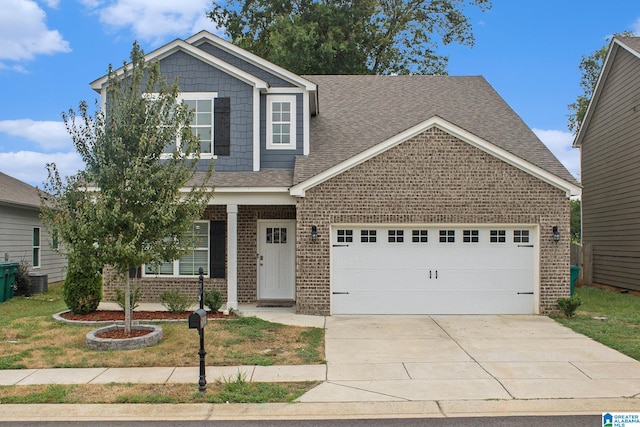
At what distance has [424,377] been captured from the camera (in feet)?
26.7

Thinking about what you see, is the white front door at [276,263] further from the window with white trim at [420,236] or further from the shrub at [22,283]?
the shrub at [22,283]

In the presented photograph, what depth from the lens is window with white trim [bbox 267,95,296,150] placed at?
49.3 ft

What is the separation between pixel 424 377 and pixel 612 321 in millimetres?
6574

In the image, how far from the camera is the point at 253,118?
48.4ft

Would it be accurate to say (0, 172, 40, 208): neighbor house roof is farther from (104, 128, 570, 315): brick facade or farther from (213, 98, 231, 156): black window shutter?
(104, 128, 570, 315): brick facade

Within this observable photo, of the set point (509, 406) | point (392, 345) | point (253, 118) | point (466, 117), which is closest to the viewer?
point (509, 406)

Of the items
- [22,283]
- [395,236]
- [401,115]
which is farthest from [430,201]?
[22,283]

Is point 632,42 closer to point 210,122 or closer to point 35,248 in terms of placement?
point 210,122

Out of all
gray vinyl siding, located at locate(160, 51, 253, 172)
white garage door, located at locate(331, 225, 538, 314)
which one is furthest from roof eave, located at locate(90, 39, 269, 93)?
white garage door, located at locate(331, 225, 538, 314)

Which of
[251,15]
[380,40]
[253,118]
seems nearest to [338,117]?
[253,118]

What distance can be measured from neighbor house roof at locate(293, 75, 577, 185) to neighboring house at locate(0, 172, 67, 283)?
882 cm

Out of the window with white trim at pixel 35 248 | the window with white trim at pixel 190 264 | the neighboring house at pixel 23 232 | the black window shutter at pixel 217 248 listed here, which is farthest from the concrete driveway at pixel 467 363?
the window with white trim at pixel 35 248

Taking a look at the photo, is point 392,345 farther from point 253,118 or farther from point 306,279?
point 253,118

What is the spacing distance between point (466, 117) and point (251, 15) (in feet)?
57.1
